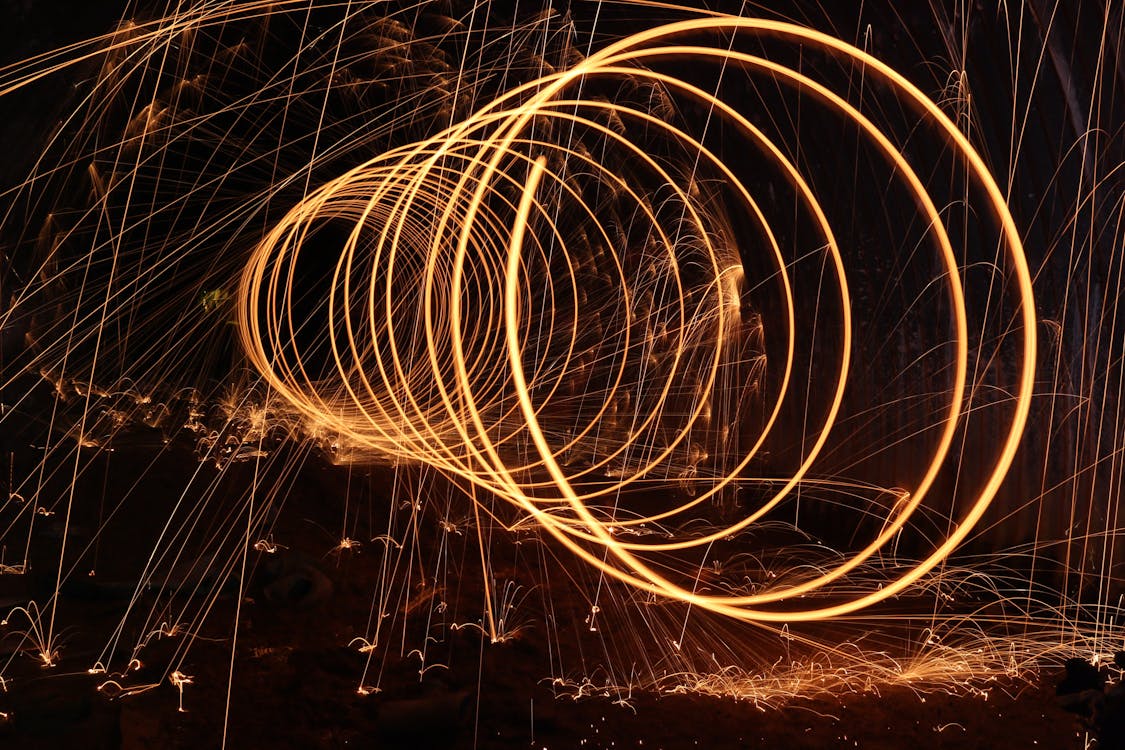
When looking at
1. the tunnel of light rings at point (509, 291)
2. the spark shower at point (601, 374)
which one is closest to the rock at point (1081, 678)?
the spark shower at point (601, 374)

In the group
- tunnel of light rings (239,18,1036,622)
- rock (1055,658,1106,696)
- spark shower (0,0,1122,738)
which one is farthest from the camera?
tunnel of light rings (239,18,1036,622)

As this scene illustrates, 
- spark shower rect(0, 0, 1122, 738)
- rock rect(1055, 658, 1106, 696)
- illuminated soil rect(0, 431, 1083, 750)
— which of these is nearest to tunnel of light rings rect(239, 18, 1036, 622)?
spark shower rect(0, 0, 1122, 738)

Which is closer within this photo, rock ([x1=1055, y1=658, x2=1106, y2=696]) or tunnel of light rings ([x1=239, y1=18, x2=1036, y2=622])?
rock ([x1=1055, y1=658, x2=1106, y2=696])

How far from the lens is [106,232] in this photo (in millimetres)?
12188

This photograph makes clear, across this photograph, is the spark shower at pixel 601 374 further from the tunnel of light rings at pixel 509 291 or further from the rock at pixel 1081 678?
the rock at pixel 1081 678

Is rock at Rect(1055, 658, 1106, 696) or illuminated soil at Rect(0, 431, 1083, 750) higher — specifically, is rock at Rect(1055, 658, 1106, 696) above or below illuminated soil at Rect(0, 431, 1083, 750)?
above

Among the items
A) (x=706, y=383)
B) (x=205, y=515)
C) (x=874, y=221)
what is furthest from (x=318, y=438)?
(x=874, y=221)

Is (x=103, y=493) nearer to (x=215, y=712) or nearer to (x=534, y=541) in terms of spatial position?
(x=534, y=541)

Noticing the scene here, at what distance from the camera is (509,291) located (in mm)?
5527

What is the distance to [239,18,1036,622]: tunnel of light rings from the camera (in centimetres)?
655

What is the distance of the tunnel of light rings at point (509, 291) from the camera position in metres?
6.55

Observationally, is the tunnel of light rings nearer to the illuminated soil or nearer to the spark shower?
the spark shower

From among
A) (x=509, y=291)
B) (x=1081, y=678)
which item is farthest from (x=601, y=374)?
(x=1081, y=678)

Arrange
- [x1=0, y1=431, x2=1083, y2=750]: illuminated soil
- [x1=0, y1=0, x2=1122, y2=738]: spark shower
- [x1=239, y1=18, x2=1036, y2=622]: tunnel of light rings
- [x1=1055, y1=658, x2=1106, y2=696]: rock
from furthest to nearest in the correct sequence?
[x1=239, y1=18, x2=1036, y2=622]: tunnel of light rings < [x1=0, y1=0, x2=1122, y2=738]: spark shower < [x1=0, y1=431, x2=1083, y2=750]: illuminated soil < [x1=1055, y1=658, x2=1106, y2=696]: rock
